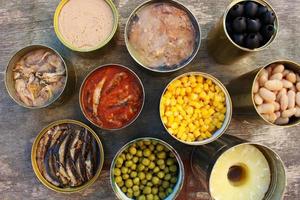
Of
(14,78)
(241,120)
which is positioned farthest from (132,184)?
(14,78)

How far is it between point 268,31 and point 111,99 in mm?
793

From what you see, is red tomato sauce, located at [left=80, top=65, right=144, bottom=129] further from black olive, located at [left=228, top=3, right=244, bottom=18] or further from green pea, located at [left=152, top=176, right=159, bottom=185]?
black olive, located at [left=228, top=3, right=244, bottom=18]

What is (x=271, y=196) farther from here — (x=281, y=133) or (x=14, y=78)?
(x=14, y=78)

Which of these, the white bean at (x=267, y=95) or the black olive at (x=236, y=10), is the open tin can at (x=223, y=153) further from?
the black olive at (x=236, y=10)

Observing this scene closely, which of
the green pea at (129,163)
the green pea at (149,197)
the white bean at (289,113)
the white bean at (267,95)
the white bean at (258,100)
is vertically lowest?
the green pea at (149,197)

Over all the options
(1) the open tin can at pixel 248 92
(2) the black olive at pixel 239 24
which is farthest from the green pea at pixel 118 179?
(2) the black olive at pixel 239 24

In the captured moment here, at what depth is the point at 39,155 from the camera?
1.86 metres

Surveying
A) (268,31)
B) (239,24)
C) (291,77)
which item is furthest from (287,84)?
(239,24)

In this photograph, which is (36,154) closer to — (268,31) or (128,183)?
(128,183)

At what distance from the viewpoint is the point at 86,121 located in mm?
1958

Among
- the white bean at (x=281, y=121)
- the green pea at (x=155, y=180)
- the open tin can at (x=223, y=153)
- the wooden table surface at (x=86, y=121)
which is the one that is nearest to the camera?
the open tin can at (x=223, y=153)

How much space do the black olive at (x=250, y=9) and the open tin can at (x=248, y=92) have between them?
9.6 inches

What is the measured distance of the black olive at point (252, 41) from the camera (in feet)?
5.52

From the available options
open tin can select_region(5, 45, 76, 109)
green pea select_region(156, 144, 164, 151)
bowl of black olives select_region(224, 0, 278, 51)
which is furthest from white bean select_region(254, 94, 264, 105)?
open tin can select_region(5, 45, 76, 109)
